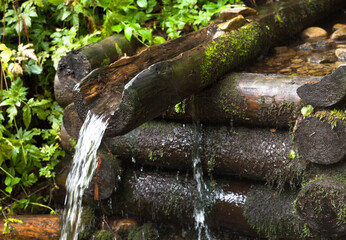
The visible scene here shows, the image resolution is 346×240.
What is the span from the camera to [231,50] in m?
3.87

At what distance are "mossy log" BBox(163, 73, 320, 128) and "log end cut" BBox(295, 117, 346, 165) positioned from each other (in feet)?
0.85

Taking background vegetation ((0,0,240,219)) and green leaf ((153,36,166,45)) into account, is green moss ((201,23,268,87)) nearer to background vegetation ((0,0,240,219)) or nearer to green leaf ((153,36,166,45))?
background vegetation ((0,0,240,219))

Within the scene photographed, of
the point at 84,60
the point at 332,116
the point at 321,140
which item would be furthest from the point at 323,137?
the point at 84,60

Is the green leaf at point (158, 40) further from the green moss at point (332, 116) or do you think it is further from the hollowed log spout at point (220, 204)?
the green moss at point (332, 116)

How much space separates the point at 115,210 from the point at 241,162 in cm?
128

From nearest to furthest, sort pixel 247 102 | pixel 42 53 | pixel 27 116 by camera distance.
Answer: pixel 247 102
pixel 27 116
pixel 42 53

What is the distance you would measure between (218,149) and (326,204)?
995 mm

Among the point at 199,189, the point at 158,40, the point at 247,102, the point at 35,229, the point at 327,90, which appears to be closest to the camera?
the point at 327,90

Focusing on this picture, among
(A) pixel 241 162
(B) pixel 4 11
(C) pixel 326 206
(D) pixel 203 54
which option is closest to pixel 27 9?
(B) pixel 4 11

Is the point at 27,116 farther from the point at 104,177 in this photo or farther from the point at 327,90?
the point at 327,90

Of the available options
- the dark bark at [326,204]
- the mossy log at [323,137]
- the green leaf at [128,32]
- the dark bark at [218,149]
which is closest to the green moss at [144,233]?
the dark bark at [218,149]

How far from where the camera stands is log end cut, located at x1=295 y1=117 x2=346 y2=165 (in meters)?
2.90

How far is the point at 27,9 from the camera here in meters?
5.07

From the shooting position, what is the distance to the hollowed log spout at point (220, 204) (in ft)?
10.9
